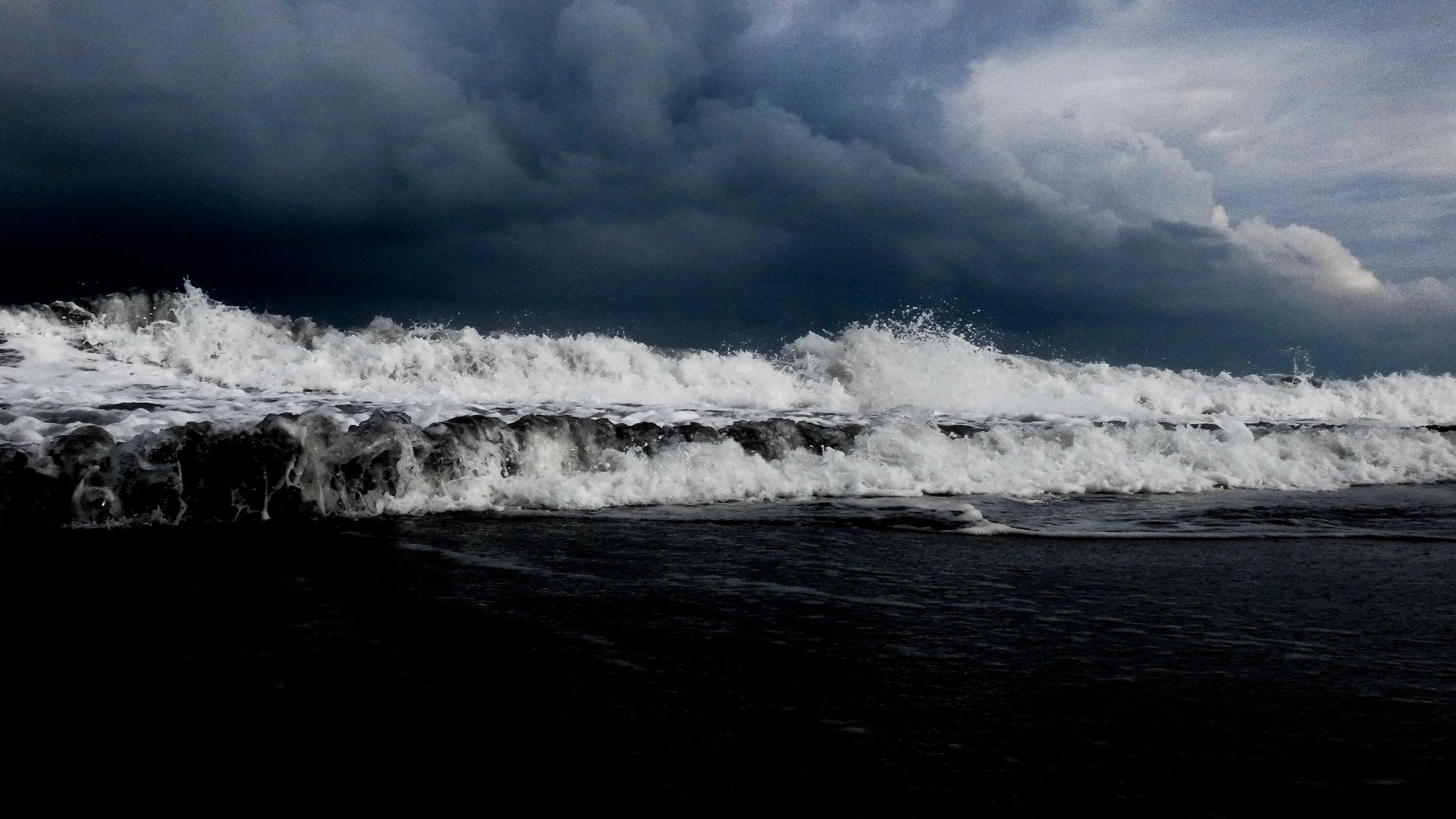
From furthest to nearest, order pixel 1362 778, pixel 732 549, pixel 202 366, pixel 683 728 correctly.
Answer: pixel 202 366 < pixel 732 549 < pixel 683 728 < pixel 1362 778

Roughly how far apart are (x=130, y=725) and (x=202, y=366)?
14.3 m

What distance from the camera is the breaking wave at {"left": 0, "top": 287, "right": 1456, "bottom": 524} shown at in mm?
7453

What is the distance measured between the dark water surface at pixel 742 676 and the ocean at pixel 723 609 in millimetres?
19

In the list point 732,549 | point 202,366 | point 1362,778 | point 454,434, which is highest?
point 202,366

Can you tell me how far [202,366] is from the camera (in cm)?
1565

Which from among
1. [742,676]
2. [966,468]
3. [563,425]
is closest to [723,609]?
[742,676]

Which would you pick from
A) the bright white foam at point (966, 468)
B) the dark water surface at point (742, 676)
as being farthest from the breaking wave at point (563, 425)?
the dark water surface at point (742, 676)

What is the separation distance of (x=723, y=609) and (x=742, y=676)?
104cm

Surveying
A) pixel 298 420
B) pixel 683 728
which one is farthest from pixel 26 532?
pixel 683 728

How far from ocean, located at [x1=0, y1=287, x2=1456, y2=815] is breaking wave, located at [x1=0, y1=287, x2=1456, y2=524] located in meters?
0.05

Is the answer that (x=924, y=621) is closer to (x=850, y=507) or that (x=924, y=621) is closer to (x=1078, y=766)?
(x=1078, y=766)

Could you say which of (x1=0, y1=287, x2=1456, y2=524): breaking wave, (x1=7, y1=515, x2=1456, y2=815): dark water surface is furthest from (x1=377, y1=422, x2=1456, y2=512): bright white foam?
(x1=7, y1=515, x2=1456, y2=815): dark water surface

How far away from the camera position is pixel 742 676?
3467 mm

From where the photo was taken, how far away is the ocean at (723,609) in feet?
8.75
